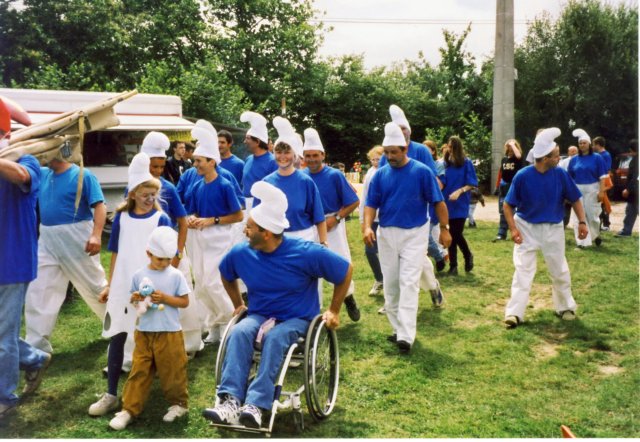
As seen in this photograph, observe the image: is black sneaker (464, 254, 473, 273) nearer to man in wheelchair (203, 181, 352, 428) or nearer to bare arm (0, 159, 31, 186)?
man in wheelchair (203, 181, 352, 428)

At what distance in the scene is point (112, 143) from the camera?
13.8 metres

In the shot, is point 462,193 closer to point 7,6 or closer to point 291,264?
point 291,264

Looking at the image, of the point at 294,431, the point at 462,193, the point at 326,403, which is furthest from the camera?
the point at 462,193

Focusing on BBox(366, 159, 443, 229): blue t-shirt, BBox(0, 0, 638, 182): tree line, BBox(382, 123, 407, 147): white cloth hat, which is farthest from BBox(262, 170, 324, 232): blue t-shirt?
BBox(0, 0, 638, 182): tree line

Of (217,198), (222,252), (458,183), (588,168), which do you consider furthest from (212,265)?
(588,168)

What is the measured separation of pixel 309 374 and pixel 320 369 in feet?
1.29

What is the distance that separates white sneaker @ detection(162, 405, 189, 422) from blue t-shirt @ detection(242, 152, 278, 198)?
317cm

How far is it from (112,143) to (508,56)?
1056 cm

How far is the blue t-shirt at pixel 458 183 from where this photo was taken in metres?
9.53

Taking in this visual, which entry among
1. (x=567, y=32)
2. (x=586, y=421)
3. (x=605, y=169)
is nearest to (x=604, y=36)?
(x=567, y=32)

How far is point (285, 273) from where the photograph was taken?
4.33 meters

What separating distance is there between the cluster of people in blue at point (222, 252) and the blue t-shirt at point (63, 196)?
0.01 meters

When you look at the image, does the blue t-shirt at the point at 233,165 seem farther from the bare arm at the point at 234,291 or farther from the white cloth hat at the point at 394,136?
the bare arm at the point at 234,291

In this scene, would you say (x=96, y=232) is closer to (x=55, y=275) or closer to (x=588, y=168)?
(x=55, y=275)
